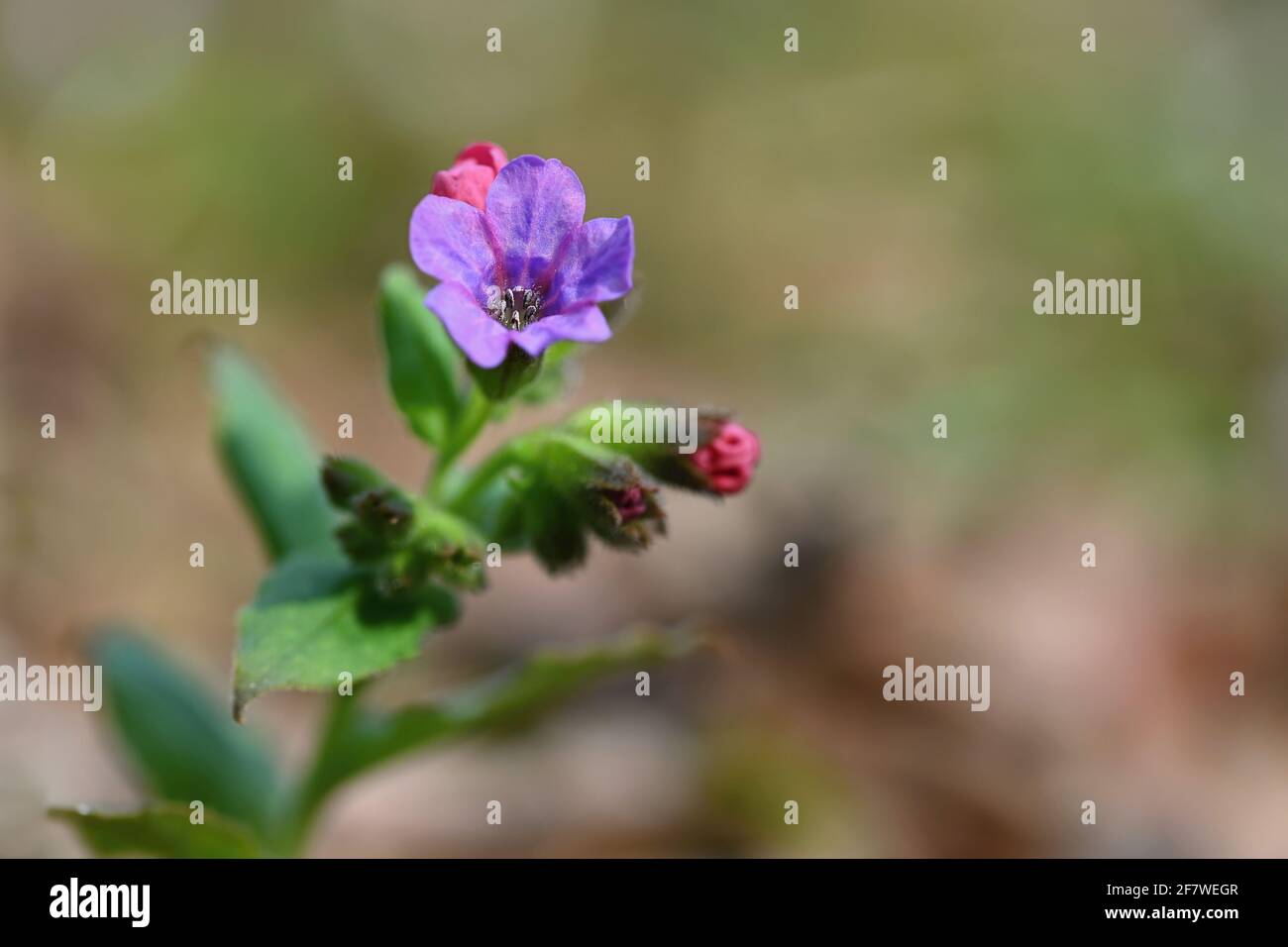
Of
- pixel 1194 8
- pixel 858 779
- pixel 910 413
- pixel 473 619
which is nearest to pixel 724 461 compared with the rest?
pixel 858 779

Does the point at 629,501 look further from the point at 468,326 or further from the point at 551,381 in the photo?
the point at 468,326

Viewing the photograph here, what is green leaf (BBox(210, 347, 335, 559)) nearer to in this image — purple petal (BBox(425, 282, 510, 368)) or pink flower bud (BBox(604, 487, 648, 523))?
pink flower bud (BBox(604, 487, 648, 523))

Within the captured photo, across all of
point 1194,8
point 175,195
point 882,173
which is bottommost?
point 175,195

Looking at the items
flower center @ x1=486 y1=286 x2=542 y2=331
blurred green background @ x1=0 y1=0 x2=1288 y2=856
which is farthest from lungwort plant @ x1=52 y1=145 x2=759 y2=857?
blurred green background @ x1=0 y1=0 x2=1288 y2=856
